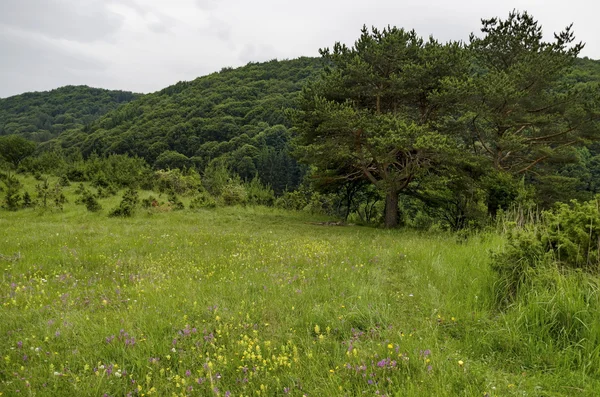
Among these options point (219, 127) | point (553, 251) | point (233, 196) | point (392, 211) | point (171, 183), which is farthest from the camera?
point (219, 127)

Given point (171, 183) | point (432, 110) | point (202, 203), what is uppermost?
point (432, 110)

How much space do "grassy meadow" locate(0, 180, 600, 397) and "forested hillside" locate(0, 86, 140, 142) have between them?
16243 centimetres

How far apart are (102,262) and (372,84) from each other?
16.8 meters

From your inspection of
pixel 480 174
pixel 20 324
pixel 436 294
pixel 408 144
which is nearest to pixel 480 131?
pixel 480 174

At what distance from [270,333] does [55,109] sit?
20635 centimetres

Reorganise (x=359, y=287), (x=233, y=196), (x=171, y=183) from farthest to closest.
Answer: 1. (x=171, y=183)
2. (x=233, y=196)
3. (x=359, y=287)

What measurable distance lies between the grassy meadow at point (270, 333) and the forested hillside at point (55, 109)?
162432mm

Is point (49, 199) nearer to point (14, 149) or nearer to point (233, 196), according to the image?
point (233, 196)

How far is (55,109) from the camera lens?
164m

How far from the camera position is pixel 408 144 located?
1648 centimetres

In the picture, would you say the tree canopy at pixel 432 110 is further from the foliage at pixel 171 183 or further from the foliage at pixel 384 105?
the foliage at pixel 171 183

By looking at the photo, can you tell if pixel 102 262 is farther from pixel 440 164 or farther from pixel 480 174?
pixel 480 174

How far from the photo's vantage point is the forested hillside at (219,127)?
282 ft

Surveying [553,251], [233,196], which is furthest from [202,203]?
[553,251]
